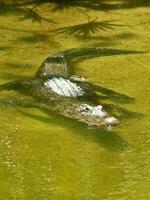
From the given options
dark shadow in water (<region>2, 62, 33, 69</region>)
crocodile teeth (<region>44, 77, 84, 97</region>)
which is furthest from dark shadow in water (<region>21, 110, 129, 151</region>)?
dark shadow in water (<region>2, 62, 33, 69</region>)

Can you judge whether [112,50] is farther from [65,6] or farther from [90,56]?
[65,6]

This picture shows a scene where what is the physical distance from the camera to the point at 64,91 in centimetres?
492

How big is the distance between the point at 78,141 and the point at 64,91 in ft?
2.96

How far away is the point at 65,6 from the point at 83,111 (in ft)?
13.7

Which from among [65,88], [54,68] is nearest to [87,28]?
[54,68]

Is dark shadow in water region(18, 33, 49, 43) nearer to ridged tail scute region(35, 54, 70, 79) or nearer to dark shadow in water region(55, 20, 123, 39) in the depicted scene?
dark shadow in water region(55, 20, 123, 39)

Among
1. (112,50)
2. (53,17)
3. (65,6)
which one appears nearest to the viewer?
(112,50)

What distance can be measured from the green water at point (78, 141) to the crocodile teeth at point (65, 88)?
0.74 ft

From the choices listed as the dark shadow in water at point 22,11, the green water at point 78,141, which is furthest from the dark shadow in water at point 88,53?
the dark shadow in water at point 22,11

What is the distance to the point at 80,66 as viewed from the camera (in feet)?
19.8

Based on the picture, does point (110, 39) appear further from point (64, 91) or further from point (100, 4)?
point (64, 91)

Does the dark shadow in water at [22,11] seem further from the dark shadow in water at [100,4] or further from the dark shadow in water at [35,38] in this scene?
the dark shadow in water at [35,38]

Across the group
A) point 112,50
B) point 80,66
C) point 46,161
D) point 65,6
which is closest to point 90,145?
point 46,161

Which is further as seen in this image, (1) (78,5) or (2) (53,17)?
(1) (78,5)
